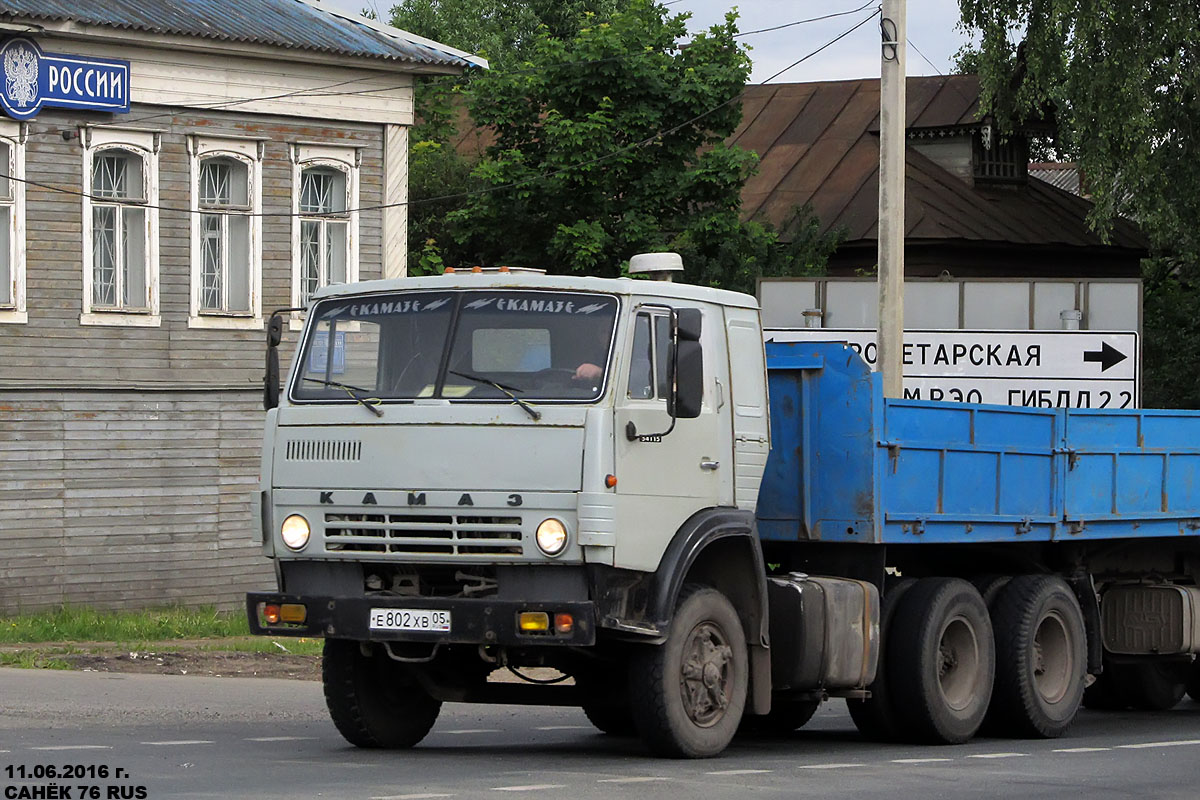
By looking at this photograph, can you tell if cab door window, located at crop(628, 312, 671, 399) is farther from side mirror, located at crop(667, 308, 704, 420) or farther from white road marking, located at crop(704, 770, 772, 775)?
white road marking, located at crop(704, 770, 772, 775)

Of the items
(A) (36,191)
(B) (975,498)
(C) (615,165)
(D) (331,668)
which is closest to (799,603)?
(B) (975,498)

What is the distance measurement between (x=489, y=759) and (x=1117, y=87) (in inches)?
729

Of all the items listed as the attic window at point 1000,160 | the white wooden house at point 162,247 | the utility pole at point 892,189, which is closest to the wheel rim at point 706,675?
the utility pole at point 892,189

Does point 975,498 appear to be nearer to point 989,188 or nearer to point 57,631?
point 57,631

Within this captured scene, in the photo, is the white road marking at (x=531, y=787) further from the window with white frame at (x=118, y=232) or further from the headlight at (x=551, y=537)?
the window with white frame at (x=118, y=232)

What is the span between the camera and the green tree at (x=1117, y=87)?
26859 mm

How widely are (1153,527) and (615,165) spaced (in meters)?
20.2

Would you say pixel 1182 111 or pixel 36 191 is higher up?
pixel 1182 111

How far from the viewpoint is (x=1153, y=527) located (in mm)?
14727

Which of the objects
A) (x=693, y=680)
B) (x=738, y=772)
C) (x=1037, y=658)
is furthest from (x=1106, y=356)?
(x=738, y=772)

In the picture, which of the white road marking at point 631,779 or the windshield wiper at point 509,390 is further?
the windshield wiper at point 509,390

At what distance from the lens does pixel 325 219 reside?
2423cm

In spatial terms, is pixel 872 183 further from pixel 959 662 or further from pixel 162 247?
pixel 959 662

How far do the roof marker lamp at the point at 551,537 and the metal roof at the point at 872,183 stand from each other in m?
27.6
